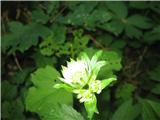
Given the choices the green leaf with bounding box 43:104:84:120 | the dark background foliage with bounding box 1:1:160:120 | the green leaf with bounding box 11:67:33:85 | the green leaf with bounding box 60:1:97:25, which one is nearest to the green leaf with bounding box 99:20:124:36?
the dark background foliage with bounding box 1:1:160:120

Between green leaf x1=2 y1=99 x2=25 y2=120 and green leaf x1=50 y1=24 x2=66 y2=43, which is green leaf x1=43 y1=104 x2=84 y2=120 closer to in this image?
green leaf x1=2 y1=99 x2=25 y2=120

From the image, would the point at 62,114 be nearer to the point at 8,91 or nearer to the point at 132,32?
the point at 8,91

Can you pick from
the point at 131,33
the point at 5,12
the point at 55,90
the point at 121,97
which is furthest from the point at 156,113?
the point at 5,12

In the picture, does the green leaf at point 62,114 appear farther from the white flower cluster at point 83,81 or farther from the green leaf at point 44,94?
the green leaf at point 44,94

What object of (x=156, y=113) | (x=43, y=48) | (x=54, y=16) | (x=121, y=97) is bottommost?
(x=121, y=97)

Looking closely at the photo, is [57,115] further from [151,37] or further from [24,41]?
[151,37]

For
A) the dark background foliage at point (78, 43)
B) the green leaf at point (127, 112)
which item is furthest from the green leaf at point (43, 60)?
the green leaf at point (127, 112)
